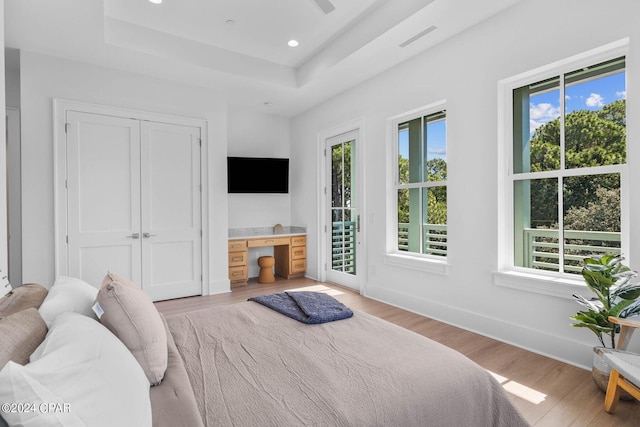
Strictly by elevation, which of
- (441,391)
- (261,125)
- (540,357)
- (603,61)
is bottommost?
(540,357)

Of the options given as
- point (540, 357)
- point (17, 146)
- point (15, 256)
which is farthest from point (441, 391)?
point (17, 146)

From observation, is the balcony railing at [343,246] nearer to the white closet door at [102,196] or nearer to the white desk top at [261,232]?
the white desk top at [261,232]

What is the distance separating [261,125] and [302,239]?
6.55 feet

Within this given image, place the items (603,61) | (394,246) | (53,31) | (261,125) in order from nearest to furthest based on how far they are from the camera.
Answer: (603,61)
(53,31)
(394,246)
(261,125)

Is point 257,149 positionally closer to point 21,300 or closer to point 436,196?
point 436,196

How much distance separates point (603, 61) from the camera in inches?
95.8

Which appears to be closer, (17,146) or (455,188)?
(455,188)

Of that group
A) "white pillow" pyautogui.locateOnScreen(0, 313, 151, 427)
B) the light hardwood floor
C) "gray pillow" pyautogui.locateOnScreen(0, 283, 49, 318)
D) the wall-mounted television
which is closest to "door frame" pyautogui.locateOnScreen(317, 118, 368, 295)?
the wall-mounted television

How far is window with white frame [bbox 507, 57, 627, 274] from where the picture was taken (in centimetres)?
241

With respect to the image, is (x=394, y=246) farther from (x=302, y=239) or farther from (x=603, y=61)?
(x=603, y=61)

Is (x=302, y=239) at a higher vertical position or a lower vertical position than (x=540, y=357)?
higher

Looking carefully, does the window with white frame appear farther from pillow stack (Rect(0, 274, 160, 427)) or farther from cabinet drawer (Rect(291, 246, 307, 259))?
cabinet drawer (Rect(291, 246, 307, 259))

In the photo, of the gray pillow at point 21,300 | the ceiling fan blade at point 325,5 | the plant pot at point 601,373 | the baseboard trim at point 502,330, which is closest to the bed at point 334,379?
the gray pillow at point 21,300

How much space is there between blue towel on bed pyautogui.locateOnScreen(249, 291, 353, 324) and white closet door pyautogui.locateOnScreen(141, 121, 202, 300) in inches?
92.3
